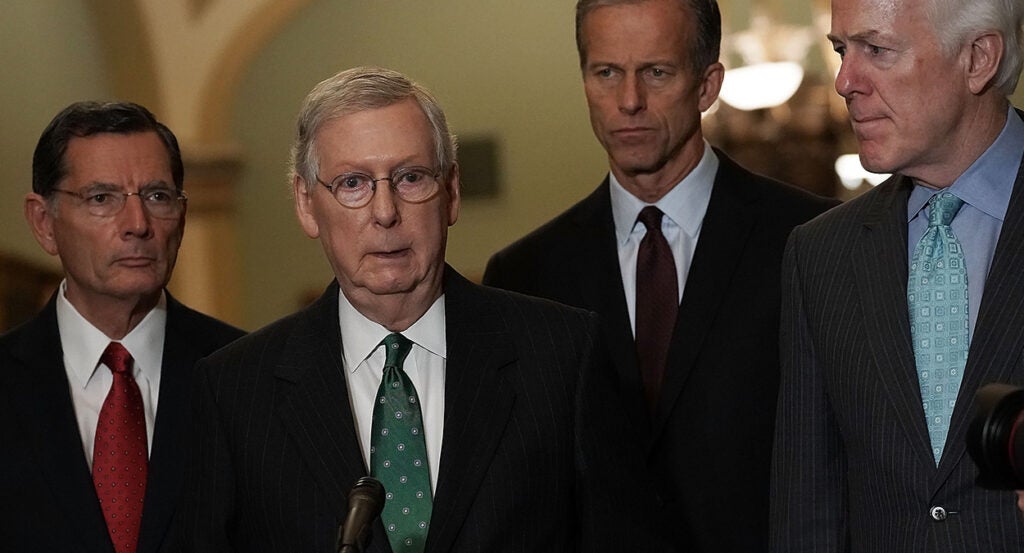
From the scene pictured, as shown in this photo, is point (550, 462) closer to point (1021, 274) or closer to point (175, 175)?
point (1021, 274)

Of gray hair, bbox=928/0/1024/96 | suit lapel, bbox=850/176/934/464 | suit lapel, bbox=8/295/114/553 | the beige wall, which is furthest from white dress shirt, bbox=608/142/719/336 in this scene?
the beige wall

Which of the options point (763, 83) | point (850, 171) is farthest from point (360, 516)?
point (850, 171)

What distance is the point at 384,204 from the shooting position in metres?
2.41

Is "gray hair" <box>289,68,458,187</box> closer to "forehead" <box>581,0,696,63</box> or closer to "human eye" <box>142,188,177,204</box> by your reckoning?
"human eye" <box>142,188,177,204</box>

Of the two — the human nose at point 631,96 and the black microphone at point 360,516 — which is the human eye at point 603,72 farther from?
the black microphone at point 360,516

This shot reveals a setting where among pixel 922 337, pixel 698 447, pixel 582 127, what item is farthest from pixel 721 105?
pixel 922 337

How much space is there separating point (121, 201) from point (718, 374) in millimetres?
1312

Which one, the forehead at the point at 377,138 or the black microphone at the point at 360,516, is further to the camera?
the forehead at the point at 377,138

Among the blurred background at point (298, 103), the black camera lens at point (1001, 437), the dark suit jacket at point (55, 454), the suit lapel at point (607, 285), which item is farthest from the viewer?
the blurred background at point (298, 103)

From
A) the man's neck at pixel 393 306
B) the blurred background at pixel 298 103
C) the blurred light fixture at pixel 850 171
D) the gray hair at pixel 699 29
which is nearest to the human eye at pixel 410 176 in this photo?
the man's neck at pixel 393 306

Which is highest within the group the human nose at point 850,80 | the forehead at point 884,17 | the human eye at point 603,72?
the forehead at point 884,17

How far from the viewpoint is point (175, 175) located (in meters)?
3.26

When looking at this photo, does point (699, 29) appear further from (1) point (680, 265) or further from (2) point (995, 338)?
(2) point (995, 338)

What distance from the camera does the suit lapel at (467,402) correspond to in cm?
236
